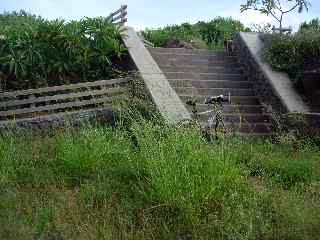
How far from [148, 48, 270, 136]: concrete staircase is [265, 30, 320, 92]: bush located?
89 centimetres

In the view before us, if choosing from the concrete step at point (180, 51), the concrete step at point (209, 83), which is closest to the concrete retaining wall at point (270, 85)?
the concrete step at point (209, 83)

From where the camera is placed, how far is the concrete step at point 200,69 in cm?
1226

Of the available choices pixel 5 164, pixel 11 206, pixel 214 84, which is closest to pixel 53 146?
pixel 5 164

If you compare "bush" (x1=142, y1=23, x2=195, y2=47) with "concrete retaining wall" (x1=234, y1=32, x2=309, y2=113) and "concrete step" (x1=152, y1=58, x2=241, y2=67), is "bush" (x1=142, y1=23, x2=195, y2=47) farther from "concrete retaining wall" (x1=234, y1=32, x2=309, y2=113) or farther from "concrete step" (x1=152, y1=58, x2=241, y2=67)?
"concrete retaining wall" (x1=234, y1=32, x2=309, y2=113)

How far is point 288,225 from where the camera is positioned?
4.81 metres

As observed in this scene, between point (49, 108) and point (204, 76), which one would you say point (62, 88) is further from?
→ point (204, 76)

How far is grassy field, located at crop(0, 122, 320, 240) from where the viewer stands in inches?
187

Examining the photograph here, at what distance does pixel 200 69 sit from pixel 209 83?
108cm

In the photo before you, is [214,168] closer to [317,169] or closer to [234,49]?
[317,169]

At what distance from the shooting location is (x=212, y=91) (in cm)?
1109

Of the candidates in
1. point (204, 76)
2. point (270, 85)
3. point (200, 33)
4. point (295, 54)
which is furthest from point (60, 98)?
point (200, 33)

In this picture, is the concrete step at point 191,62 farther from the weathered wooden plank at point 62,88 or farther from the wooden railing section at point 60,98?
the wooden railing section at point 60,98

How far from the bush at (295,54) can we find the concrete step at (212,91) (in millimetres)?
837

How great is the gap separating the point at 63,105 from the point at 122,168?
175 inches
